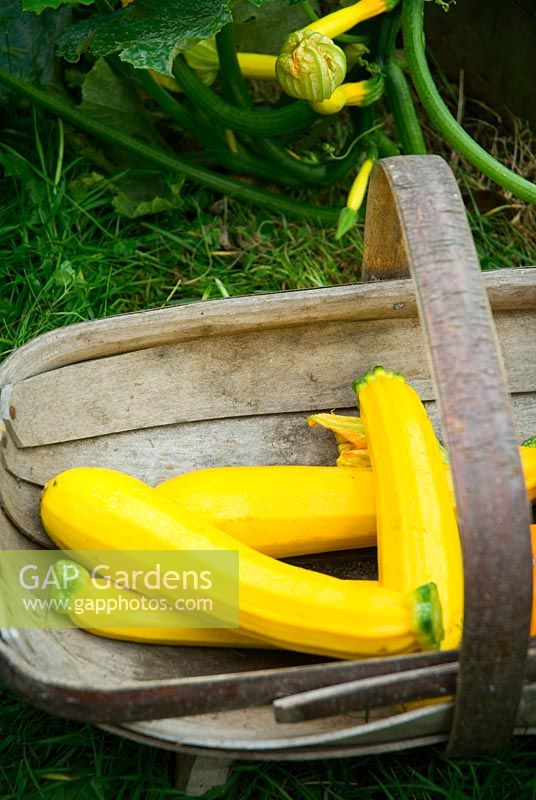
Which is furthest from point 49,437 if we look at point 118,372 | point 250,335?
point 250,335

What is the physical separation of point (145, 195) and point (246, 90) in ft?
1.09

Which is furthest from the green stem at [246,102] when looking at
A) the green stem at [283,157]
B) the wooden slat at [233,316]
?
the wooden slat at [233,316]

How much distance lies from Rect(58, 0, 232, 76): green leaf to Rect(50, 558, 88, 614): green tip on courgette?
2.36 ft

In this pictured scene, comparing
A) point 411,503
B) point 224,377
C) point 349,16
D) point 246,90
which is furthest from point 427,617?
point 246,90

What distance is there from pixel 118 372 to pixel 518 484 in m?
0.65

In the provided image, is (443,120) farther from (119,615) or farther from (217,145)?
(119,615)

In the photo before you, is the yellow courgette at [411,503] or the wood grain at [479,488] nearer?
the wood grain at [479,488]

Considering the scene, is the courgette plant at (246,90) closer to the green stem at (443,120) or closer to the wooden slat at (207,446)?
the green stem at (443,120)

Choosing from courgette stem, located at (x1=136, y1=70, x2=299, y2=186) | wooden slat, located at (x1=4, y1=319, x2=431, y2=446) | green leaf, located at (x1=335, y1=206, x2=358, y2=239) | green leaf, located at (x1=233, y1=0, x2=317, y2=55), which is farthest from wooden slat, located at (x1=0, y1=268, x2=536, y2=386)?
green leaf, located at (x1=233, y1=0, x2=317, y2=55)

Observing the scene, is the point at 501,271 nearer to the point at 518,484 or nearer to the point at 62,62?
the point at 518,484

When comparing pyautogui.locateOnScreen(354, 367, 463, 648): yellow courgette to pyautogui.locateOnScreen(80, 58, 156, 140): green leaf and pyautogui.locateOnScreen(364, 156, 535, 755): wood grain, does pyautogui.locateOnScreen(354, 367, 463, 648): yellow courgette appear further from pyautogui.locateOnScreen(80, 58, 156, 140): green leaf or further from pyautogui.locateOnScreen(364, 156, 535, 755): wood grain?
pyautogui.locateOnScreen(80, 58, 156, 140): green leaf

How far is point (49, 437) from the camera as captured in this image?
1215 millimetres

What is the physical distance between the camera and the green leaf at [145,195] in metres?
1.78

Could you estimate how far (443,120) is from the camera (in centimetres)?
141
